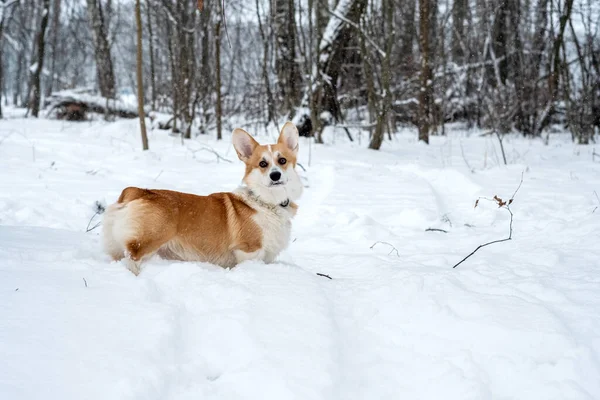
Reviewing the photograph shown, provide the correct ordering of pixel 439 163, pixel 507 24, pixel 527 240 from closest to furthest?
pixel 527 240, pixel 439 163, pixel 507 24

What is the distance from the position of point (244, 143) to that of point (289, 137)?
39 centimetres

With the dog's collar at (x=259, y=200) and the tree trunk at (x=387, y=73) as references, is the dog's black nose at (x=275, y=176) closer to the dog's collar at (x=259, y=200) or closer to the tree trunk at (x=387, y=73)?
the dog's collar at (x=259, y=200)

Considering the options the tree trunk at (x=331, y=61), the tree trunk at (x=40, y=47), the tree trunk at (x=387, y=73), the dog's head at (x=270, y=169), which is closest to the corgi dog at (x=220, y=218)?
the dog's head at (x=270, y=169)

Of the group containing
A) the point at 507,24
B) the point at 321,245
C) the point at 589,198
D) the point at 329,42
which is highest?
the point at 507,24

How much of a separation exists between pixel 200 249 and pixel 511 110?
13583mm

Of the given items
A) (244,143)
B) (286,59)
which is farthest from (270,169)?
(286,59)

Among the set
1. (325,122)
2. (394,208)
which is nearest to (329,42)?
(325,122)

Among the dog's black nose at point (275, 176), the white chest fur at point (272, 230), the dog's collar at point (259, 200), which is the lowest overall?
the white chest fur at point (272, 230)

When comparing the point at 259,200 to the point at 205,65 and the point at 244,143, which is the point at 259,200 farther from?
the point at 205,65

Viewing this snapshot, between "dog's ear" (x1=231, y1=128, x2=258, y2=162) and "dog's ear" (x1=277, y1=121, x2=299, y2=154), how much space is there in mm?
235

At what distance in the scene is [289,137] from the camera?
3508 millimetres

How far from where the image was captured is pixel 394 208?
518 centimetres

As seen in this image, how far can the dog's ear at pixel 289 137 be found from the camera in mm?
3459

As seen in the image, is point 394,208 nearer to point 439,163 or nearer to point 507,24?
point 439,163
